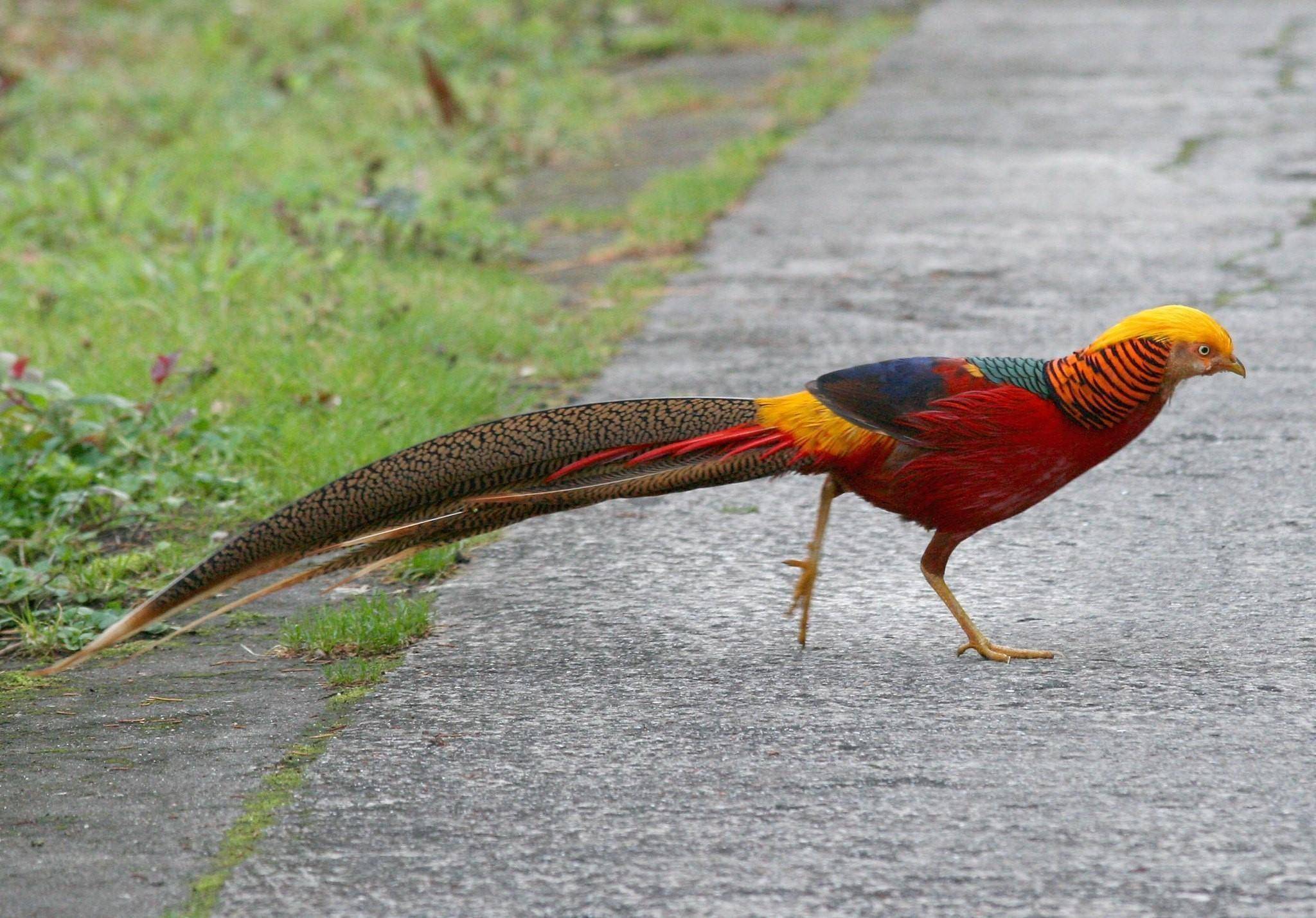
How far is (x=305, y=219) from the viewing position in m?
6.75

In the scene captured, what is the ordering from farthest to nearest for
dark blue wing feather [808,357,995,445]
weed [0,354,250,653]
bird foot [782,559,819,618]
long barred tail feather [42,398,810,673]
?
weed [0,354,250,653]
bird foot [782,559,819,618]
dark blue wing feather [808,357,995,445]
long barred tail feather [42,398,810,673]

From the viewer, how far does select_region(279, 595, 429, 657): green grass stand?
3369 millimetres

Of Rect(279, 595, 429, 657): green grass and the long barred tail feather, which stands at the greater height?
the long barred tail feather

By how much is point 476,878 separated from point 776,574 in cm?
149

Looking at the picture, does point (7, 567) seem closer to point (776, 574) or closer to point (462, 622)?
point (462, 622)

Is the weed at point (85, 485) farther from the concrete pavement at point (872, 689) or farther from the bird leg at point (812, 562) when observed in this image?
the bird leg at point (812, 562)

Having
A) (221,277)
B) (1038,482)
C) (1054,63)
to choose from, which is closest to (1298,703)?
(1038,482)

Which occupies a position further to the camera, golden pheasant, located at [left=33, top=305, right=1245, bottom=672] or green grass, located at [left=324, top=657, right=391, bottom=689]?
green grass, located at [left=324, top=657, right=391, bottom=689]

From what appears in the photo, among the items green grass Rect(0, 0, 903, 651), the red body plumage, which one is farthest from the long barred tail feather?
green grass Rect(0, 0, 903, 651)

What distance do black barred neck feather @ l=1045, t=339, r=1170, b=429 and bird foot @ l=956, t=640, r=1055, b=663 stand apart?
46cm

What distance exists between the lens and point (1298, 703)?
2.94 meters

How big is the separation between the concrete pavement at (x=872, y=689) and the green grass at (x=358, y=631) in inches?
3.1

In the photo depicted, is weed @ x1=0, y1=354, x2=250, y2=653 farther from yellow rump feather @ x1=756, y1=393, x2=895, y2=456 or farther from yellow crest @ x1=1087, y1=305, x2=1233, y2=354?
yellow crest @ x1=1087, y1=305, x2=1233, y2=354

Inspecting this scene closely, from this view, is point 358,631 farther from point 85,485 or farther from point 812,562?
point 85,485
